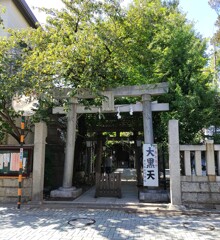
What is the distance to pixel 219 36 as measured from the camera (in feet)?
53.6

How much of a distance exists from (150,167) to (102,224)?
3825 millimetres

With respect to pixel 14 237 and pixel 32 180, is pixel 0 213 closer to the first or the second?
pixel 32 180

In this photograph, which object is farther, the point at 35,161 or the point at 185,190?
the point at 35,161

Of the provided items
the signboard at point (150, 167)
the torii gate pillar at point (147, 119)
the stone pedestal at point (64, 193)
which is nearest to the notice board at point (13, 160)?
the stone pedestal at point (64, 193)

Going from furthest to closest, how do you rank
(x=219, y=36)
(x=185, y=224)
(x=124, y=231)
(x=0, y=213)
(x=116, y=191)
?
(x=219, y=36) → (x=116, y=191) → (x=0, y=213) → (x=185, y=224) → (x=124, y=231)

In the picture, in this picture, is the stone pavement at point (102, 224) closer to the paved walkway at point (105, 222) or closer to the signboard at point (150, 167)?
the paved walkway at point (105, 222)

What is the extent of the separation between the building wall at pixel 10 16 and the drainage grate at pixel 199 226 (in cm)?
1372

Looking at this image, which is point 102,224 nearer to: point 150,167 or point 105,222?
point 105,222

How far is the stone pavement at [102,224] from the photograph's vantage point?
19.7ft

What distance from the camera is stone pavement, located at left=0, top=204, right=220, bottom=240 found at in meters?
6.00

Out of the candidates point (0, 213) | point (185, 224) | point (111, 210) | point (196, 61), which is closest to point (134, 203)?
point (111, 210)

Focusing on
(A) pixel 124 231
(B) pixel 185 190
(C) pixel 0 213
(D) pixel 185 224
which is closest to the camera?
(A) pixel 124 231

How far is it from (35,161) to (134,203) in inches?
164

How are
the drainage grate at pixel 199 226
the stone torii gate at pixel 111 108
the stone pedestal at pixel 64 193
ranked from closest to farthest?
the drainage grate at pixel 199 226 → the stone pedestal at pixel 64 193 → the stone torii gate at pixel 111 108
